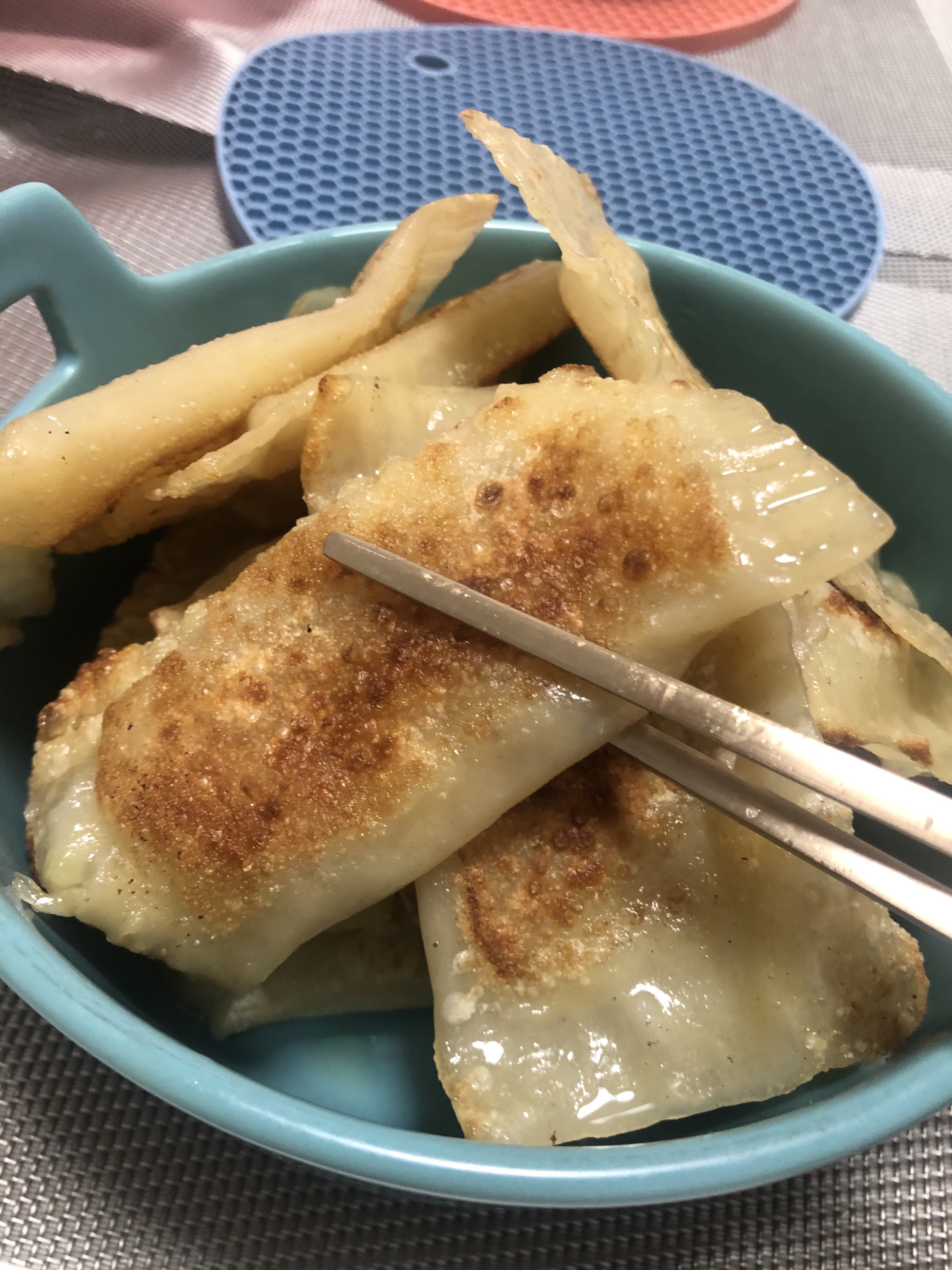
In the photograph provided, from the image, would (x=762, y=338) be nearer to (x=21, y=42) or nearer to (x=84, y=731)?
(x=84, y=731)

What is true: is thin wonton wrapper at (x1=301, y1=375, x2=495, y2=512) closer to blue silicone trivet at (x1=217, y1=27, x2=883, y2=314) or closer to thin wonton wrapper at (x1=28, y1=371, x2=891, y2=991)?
thin wonton wrapper at (x1=28, y1=371, x2=891, y2=991)

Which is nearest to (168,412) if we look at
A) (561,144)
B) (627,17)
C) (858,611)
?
→ (858,611)

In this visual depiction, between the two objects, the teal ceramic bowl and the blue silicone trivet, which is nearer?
the teal ceramic bowl

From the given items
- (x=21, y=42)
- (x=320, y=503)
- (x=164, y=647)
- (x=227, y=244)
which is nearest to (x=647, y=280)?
(x=320, y=503)

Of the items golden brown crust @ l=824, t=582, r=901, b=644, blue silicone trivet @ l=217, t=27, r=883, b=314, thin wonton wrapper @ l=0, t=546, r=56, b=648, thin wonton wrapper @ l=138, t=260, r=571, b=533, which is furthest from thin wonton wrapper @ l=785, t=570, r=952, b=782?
blue silicone trivet @ l=217, t=27, r=883, b=314

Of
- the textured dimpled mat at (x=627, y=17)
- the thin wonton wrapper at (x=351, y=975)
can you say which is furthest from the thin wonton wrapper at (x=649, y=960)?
the textured dimpled mat at (x=627, y=17)

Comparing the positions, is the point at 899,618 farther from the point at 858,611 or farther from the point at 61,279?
the point at 61,279
